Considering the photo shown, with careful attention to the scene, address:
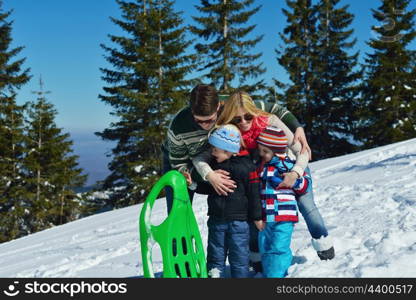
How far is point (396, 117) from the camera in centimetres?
2002

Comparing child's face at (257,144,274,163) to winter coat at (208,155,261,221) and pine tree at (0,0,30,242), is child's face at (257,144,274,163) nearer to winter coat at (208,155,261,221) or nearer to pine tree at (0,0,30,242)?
winter coat at (208,155,261,221)

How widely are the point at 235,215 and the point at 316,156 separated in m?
20.3

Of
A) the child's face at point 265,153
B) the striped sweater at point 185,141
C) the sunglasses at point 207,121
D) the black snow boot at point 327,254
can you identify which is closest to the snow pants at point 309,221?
the black snow boot at point 327,254

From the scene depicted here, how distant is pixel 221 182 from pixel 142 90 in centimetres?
1597

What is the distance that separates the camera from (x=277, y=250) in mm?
2662

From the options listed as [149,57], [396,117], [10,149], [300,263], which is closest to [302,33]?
[396,117]

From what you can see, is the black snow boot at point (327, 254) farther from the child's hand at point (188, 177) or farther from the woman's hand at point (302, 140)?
the child's hand at point (188, 177)

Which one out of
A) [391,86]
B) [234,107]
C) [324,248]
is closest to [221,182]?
[234,107]

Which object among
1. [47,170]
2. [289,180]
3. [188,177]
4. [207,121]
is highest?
[47,170]

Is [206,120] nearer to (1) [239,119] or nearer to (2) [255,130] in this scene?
(1) [239,119]

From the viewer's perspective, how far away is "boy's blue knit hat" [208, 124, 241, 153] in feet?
8.36

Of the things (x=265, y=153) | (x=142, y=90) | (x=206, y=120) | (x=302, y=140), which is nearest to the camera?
(x=206, y=120)

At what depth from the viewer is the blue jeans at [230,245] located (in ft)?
8.73

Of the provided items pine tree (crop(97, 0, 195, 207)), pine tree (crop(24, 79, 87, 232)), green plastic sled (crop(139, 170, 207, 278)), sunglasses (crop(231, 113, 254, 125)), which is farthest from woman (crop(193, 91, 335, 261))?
pine tree (crop(24, 79, 87, 232))
